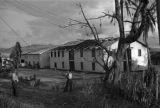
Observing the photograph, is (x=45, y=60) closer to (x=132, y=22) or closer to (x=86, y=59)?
(x=86, y=59)

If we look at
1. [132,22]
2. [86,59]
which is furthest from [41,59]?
[132,22]


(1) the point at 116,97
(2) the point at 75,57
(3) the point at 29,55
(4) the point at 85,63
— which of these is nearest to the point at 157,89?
(1) the point at 116,97

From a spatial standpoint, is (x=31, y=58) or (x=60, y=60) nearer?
(x=60, y=60)

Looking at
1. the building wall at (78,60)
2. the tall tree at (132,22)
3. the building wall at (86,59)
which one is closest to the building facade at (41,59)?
the building wall at (78,60)

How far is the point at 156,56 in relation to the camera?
47594 millimetres

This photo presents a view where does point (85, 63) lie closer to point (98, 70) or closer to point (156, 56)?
point (98, 70)

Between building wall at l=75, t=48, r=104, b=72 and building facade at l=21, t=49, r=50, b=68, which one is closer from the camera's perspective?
building wall at l=75, t=48, r=104, b=72

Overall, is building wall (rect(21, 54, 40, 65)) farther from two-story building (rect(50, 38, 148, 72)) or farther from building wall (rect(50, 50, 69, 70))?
two-story building (rect(50, 38, 148, 72))

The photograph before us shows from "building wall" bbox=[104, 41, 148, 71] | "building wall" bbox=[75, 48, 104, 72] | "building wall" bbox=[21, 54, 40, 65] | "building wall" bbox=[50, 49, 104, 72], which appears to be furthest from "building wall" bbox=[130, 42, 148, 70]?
"building wall" bbox=[21, 54, 40, 65]

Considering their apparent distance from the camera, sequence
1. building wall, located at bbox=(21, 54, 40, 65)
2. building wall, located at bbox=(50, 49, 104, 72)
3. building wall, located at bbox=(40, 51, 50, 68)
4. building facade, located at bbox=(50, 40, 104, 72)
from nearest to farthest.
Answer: building facade, located at bbox=(50, 40, 104, 72)
building wall, located at bbox=(50, 49, 104, 72)
building wall, located at bbox=(40, 51, 50, 68)
building wall, located at bbox=(21, 54, 40, 65)

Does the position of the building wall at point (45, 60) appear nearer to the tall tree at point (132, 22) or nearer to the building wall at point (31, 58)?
the building wall at point (31, 58)

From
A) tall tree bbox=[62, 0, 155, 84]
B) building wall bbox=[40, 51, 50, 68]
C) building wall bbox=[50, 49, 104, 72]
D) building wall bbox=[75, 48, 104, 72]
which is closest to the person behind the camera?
tall tree bbox=[62, 0, 155, 84]

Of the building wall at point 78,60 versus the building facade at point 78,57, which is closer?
the building facade at point 78,57

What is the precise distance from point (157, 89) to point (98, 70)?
3126 cm
